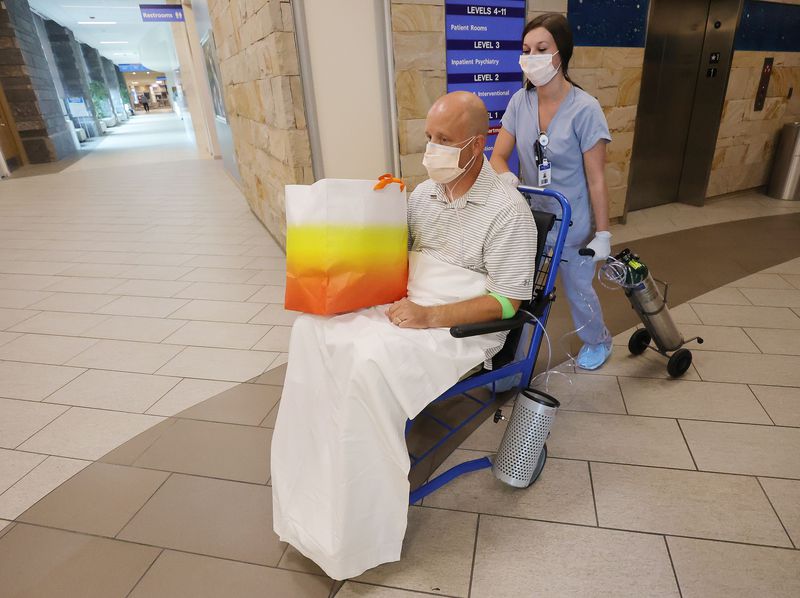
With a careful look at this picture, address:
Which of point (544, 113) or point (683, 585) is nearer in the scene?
point (683, 585)

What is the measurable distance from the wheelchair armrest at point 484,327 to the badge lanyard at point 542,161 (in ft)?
2.57

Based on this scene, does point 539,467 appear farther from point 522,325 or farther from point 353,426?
point 353,426

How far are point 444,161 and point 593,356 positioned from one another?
145 cm

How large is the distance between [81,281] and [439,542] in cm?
386

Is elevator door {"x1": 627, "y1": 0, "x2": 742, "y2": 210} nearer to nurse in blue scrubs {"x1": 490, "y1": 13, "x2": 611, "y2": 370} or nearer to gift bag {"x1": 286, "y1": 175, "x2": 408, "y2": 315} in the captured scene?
nurse in blue scrubs {"x1": 490, "y1": 13, "x2": 611, "y2": 370}

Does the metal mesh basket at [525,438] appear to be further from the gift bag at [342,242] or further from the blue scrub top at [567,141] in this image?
the blue scrub top at [567,141]

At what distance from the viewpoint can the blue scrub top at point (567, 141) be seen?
1817 mm

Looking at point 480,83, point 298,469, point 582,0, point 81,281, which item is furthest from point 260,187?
point 298,469

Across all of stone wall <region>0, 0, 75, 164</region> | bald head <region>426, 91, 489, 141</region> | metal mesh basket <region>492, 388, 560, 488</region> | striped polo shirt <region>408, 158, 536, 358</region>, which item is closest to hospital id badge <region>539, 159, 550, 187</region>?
striped polo shirt <region>408, 158, 536, 358</region>

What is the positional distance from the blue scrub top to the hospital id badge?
5cm

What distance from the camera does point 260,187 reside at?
4.82 meters

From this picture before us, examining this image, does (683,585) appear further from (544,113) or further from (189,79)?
(189,79)

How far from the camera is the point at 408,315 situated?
1.32 m

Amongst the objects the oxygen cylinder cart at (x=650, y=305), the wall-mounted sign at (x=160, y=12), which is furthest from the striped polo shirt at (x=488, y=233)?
the wall-mounted sign at (x=160, y=12)
